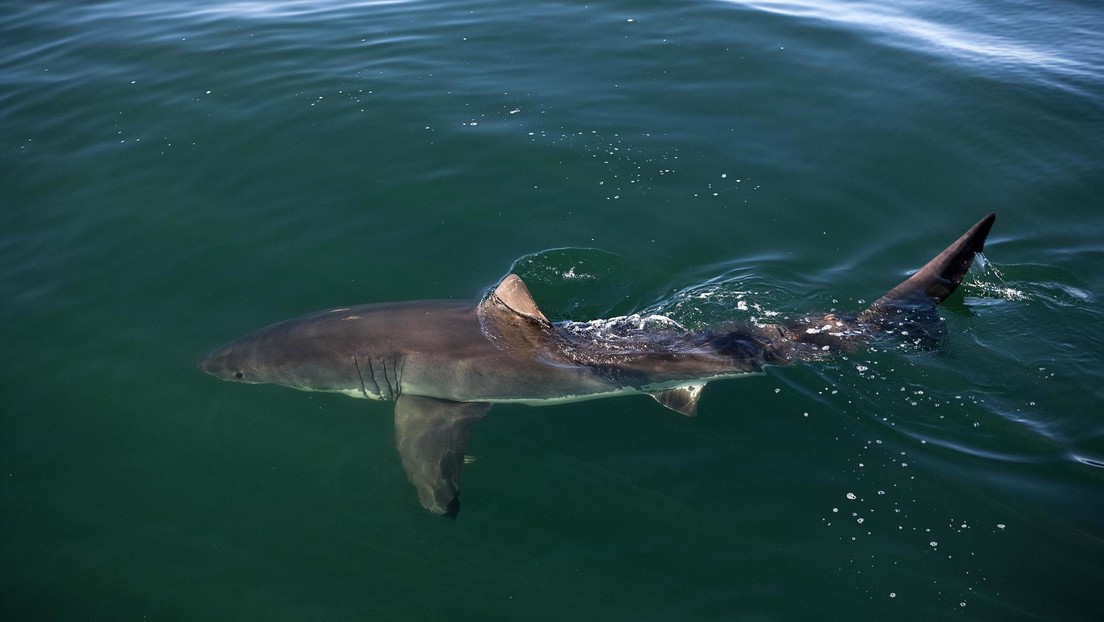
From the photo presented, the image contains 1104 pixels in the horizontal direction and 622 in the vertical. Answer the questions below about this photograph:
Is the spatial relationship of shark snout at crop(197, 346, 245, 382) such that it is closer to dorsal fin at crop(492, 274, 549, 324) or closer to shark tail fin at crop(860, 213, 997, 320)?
dorsal fin at crop(492, 274, 549, 324)

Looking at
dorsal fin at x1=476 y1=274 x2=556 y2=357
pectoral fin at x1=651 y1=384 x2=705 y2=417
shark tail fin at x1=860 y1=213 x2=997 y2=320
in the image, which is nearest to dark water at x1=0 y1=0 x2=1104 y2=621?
pectoral fin at x1=651 y1=384 x2=705 y2=417

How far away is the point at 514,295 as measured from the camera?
616 centimetres

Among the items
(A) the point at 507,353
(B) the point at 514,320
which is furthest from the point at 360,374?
(B) the point at 514,320

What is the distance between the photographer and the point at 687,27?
12.7 m

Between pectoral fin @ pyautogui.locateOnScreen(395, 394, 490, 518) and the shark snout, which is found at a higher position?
the shark snout

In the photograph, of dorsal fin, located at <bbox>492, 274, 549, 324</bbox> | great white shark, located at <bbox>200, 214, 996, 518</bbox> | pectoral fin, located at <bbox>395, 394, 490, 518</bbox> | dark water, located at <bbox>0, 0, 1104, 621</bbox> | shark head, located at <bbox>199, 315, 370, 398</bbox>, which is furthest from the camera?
shark head, located at <bbox>199, 315, 370, 398</bbox>

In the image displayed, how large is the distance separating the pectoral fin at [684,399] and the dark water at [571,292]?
4.6 inches

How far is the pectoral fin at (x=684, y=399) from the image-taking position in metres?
6.34

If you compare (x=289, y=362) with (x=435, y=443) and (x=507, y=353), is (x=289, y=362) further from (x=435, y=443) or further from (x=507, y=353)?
(x=507, y=353)

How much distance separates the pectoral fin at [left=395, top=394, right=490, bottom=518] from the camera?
228 inches

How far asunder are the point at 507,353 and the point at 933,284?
11.8 ft

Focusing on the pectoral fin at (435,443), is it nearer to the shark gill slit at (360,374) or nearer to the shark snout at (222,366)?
the shark gill slit at (360,374)

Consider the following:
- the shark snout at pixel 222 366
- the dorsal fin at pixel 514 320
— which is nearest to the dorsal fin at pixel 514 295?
the dorsal fin at pixel 514 320

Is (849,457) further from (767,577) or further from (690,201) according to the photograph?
(690,201)
